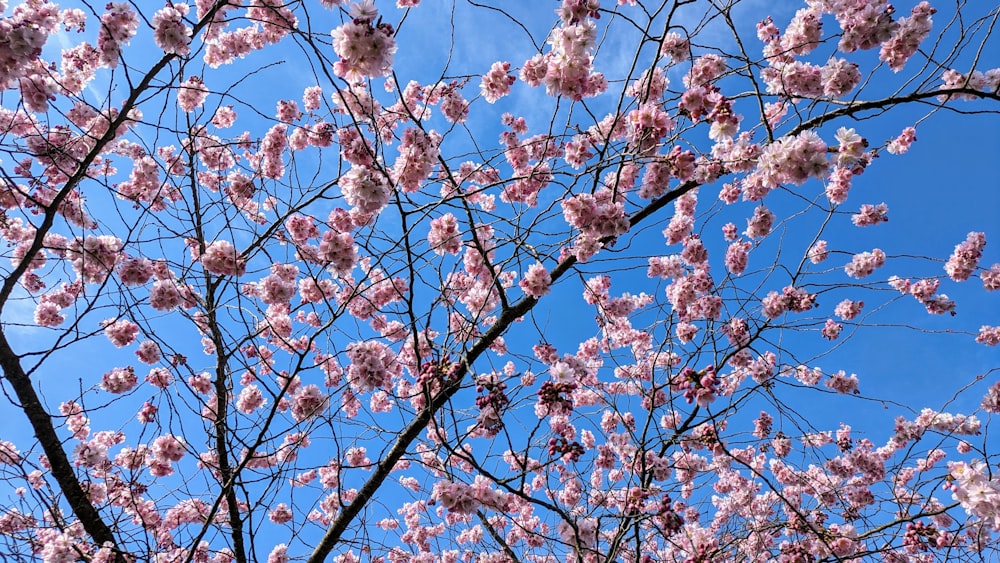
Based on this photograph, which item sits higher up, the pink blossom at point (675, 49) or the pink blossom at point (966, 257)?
the pink blossom at point (675, 49)

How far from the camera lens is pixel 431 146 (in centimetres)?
326

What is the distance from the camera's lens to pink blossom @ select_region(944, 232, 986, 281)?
5309mm

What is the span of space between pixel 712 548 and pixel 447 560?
3328 millimetres

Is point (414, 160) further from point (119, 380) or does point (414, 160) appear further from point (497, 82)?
point (119, 380)

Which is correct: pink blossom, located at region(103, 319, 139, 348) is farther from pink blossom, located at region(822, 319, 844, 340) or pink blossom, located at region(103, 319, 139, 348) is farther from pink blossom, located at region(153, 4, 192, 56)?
pink blossom, located at region(822, 319, 844, 340)

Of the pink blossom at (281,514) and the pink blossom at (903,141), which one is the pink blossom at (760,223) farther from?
the pink blossom at (281,514)

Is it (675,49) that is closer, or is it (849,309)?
(675,49)

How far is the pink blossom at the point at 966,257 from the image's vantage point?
5.31 m

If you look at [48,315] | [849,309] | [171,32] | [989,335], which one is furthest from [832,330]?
[48,315]

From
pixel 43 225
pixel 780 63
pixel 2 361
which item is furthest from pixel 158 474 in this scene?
pixel 780 63

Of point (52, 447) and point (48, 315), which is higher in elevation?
point (48, 315)

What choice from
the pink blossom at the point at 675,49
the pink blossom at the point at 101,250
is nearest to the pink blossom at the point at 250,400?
the pink blossom at the point at 101,250

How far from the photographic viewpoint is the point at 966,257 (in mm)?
5344

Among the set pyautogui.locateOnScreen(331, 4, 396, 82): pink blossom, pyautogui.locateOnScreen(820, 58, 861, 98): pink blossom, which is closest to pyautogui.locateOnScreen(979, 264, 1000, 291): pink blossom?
pyautogui.locateOnScreen(820, 58, 861, 98): pink blossom
